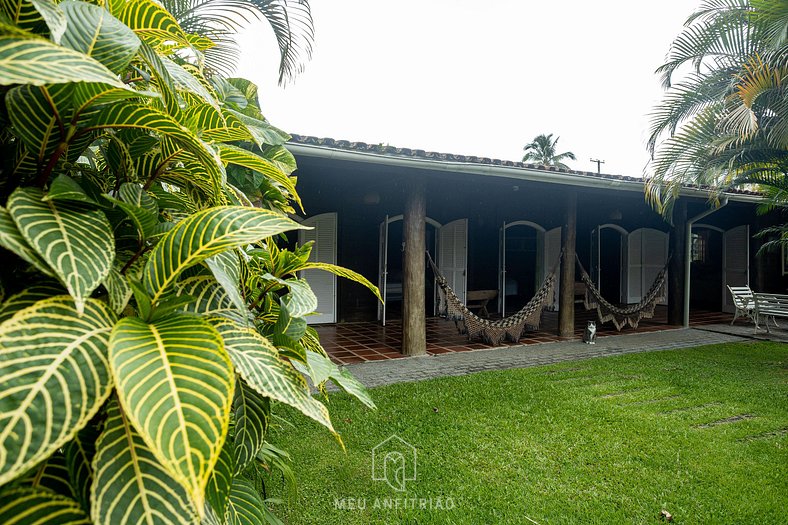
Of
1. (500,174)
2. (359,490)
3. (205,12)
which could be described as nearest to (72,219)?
(359,490)

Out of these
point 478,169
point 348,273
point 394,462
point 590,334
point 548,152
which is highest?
point 548,152

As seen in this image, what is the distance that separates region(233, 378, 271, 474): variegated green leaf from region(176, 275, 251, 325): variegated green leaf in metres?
0.10

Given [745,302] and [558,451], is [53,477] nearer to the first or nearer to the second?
[558,451]

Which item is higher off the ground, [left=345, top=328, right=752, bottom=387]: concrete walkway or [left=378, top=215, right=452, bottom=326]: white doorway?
[left=378, top=215, right=452, bottom=326]: white doorway

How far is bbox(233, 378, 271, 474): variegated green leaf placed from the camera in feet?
2.26

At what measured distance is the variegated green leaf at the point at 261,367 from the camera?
55 centimetres

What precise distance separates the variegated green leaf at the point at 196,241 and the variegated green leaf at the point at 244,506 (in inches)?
16.2

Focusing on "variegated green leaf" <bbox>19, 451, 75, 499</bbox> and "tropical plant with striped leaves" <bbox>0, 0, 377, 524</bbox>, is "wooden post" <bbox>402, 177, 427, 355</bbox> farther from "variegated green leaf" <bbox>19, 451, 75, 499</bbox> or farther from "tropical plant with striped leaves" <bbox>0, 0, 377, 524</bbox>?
"variegated green leaf" <bbox>19, 451, 75, 499</bbox>

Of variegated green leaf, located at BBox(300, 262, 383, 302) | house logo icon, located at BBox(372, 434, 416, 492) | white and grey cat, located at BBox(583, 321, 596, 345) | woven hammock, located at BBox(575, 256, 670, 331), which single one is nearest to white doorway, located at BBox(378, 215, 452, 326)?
woven hammock, located at BBox(575, 256, 670, 331)

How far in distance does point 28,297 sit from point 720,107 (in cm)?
732

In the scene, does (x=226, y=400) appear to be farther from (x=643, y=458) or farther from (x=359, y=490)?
(x=643, y=458)

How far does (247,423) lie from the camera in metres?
0.71

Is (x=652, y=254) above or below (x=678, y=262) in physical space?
above

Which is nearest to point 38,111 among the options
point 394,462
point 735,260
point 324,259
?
point 394,462
